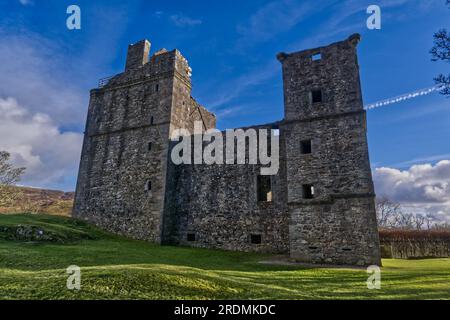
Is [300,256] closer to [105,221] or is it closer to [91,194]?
[105,221]

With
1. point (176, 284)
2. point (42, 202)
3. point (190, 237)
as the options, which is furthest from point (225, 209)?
point (42, 202)

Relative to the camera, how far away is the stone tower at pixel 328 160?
1346cm

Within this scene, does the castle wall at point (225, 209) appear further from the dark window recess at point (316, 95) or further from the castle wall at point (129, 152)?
the dark window recess at point (316, 95)

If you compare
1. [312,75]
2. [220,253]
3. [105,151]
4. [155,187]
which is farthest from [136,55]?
[220,253]

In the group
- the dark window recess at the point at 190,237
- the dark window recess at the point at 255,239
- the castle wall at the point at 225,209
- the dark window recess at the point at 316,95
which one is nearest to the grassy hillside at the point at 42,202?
the castle wall at the point at 225,209

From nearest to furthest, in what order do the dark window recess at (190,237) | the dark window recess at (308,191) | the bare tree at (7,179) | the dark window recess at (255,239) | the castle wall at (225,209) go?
the dark window recess at (308,191) → the castle wall at (225,209) → the dark window recess at (255,239) → the dark window recess at (190,237) → the bare tree at (7,179)

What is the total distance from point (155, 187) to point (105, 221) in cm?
454

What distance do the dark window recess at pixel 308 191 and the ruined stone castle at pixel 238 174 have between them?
0.06m

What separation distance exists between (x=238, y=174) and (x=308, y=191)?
14.8 feet

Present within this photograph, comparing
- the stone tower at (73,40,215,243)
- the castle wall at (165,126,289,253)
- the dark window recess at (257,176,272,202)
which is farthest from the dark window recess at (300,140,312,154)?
the stone tower at (73,40,215,243)

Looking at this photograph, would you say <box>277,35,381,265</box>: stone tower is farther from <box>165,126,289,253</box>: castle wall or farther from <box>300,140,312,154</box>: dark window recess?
<box>165,126,289,253</box>: castle wall

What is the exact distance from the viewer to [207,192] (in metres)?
18.6

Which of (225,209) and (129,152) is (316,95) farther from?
(129,152)

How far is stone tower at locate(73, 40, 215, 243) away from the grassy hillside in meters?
23.1
